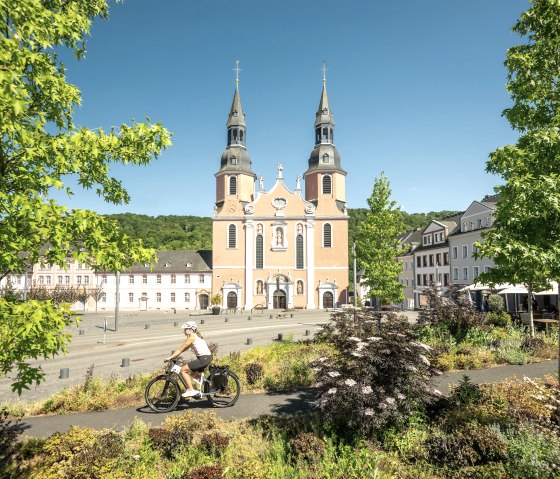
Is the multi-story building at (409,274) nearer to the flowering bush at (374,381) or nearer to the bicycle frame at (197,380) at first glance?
the bicycle frame at (197,380)

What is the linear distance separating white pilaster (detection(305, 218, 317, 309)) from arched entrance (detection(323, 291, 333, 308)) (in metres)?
1.72

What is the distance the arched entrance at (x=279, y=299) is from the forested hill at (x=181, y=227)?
34.8m

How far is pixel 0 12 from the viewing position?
4.79 meters

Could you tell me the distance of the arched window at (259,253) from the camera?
5753cm

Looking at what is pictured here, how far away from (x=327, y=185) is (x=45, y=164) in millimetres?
55344

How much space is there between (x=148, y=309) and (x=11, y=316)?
61.9 meters

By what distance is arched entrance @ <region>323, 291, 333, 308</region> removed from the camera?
184 feet

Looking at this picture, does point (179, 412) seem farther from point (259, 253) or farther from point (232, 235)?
point (232, 235)

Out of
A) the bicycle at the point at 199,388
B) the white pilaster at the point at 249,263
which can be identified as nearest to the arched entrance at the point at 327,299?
the white pilaster at the point at 249,263

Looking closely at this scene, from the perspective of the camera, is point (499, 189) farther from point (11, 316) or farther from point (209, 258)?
point (209, 258)

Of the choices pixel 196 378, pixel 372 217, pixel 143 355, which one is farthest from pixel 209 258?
pixel 196 378

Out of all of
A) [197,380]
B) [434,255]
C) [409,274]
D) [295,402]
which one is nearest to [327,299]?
[409,274]

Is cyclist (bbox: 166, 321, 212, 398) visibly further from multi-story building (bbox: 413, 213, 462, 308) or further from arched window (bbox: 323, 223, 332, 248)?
arched window (bbox: 323, 223, 332, 248)

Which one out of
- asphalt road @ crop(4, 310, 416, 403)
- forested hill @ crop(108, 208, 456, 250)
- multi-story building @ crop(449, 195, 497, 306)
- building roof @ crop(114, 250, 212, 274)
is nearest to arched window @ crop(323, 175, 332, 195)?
multi-story building @ crop(449, 195, 497, 306)
